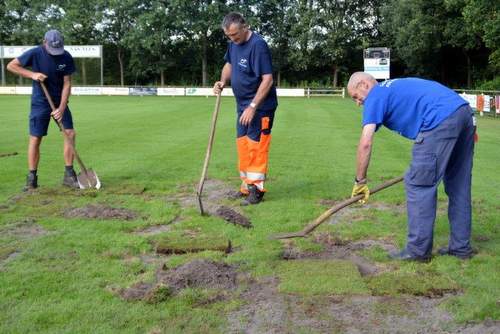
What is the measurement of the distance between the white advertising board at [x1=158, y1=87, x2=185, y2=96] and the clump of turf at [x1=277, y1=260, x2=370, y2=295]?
40598mm

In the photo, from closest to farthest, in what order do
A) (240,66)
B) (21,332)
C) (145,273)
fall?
(21,332) < (145,273) < (240,66)

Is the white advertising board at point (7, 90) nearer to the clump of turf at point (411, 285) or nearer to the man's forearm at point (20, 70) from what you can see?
the man's forearm at point (20, 70)

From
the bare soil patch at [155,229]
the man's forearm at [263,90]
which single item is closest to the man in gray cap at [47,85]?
the bare soil patch at [155,229]

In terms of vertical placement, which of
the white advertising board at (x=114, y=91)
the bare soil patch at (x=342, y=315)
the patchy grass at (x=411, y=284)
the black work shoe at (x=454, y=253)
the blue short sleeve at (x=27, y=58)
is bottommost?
the bare soil patch at (x=342, y=315)

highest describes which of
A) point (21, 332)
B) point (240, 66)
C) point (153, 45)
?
point (153, 45)

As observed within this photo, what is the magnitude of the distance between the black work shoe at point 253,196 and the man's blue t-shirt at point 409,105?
96.6 inches

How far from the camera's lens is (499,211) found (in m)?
6.25

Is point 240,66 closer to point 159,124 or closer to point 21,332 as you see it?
point 21,332

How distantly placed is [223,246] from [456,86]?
1820 inches

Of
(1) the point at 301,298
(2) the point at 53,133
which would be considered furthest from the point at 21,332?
(2) the point at 53,133

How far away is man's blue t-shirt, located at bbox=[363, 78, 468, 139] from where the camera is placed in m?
4.30

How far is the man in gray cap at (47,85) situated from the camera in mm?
7199

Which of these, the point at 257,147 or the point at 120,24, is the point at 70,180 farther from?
the point at 120,24

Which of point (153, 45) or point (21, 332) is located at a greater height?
point (153, 45)
